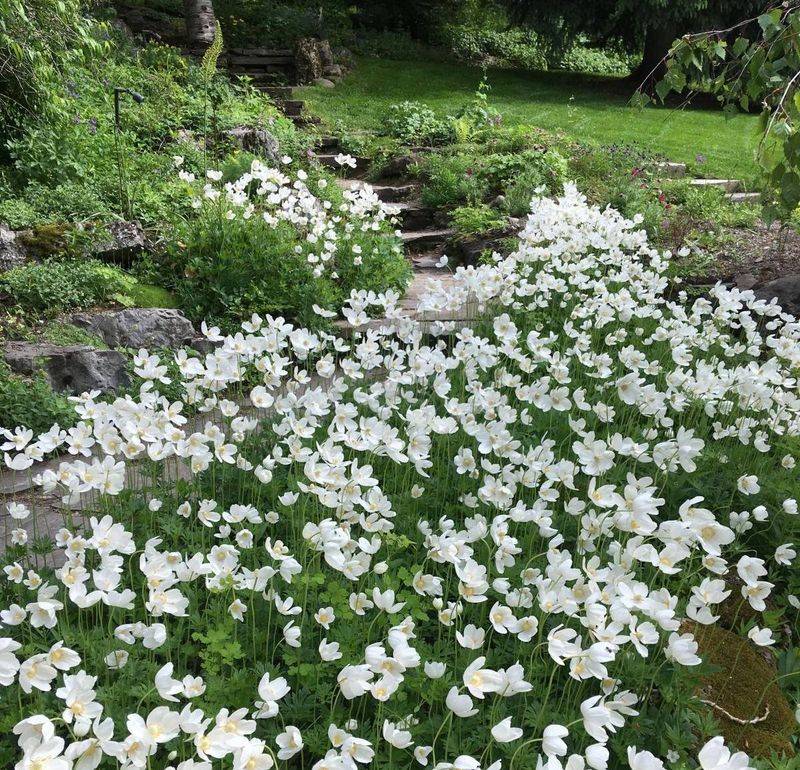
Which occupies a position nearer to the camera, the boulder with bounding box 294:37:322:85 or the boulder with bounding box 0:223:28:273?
the boulder with bounding box 0:223:28:273

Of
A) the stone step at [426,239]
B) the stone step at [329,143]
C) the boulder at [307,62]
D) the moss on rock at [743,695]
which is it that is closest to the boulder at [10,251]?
the stone step at [426,239]

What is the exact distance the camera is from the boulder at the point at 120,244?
6031 millimetres

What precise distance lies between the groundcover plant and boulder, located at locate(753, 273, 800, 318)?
226cm

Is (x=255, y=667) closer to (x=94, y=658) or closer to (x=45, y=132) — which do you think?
(x=94, y=658)

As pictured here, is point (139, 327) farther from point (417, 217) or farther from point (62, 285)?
point (417, 217)

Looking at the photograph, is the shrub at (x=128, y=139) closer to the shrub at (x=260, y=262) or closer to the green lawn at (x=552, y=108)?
the shrub at (x=260, y=262)

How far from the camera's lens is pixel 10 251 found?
18.5 feet

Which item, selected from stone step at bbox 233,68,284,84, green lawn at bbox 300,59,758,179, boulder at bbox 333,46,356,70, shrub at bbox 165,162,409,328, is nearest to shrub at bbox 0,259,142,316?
shrub at bbox 165,162,409,328

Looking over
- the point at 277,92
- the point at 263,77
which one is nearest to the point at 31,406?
the point at 277,92

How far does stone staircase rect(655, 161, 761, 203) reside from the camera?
9.87m

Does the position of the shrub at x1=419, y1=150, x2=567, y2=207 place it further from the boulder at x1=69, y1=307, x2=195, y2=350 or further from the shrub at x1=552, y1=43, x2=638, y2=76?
the shrub at x1=552, y1=43, x2=638, y2=76

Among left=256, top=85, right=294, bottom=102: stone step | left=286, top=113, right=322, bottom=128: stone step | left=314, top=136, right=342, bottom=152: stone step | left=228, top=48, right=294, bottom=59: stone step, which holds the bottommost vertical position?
left=314, top=136, right=342, bottom=152: stone step

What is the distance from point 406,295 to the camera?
22.6ft

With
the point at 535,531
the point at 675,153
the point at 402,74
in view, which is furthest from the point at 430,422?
the point at 402,74
